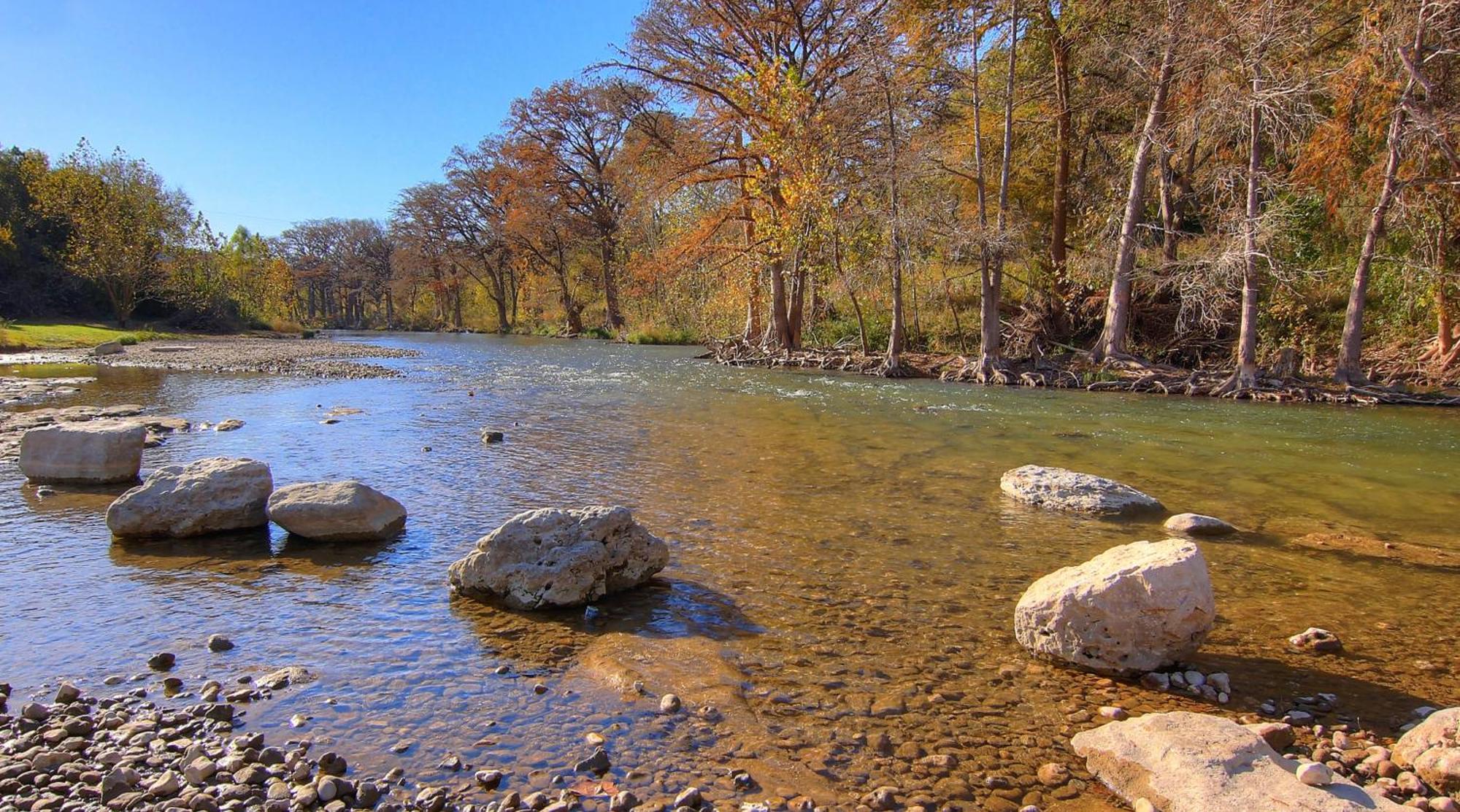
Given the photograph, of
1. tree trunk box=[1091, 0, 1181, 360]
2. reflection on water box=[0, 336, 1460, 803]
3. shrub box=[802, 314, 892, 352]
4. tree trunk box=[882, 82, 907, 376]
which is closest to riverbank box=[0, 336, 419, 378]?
reflection on water box=[0, 336, 1460, 803]

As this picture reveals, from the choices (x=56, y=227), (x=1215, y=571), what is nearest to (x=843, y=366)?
(x=1215, y=571)

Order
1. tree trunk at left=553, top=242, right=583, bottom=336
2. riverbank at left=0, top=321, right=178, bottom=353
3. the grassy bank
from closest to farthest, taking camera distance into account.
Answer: riverbank at left=0, top=321, right=178, bottom=353 < the grassy bank < tree trunk at left=553, top=242, right=583, bottom=336

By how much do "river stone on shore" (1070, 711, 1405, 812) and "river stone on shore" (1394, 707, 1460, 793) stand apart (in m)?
0.47

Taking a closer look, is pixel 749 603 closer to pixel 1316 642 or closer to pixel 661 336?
pixel 1316 642

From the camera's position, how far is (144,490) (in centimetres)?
705

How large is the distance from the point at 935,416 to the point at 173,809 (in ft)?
46.3

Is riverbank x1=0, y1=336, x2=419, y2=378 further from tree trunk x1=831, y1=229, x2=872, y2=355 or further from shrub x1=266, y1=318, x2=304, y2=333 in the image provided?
shrub x1=266, y1=318, x2=304, y2=333

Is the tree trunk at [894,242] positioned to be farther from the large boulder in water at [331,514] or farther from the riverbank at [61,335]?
the riverbank at [61,335]

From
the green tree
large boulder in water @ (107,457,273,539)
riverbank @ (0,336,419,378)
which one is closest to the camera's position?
large boulder in water @ (107,457,273,539)

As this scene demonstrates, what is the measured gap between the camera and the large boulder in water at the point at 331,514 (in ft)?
22.7

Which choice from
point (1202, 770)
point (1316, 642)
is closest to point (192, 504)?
point (1202, 770)

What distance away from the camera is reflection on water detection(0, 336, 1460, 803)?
3.89 metres

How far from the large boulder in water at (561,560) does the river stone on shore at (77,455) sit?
6387mm

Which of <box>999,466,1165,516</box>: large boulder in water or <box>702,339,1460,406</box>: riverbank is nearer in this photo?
<box>999,466,1165,516</box>: large boulder in water
